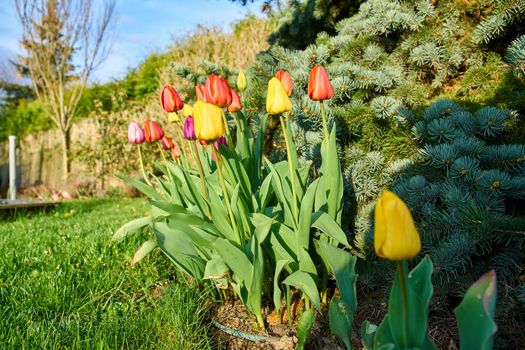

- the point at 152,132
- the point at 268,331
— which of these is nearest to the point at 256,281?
the point at 268,331

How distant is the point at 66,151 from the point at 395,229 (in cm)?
1060

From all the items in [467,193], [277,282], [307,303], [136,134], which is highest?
[136,134]

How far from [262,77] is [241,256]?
1446 mm

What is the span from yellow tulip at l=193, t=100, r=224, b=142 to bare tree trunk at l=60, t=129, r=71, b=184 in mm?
9503

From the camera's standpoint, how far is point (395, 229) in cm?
70

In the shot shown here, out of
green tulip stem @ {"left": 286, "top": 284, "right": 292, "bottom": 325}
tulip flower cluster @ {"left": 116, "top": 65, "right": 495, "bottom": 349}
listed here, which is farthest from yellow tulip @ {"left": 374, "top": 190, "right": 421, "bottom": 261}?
green tulip stem @ {"left": 286, "top": 284, "right": 292, "bottom": 325}

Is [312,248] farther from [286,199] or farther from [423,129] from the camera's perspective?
[423,129]

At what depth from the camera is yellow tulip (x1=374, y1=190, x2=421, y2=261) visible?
27.1 inches

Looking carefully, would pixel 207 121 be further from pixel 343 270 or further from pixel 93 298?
pixel 93 298

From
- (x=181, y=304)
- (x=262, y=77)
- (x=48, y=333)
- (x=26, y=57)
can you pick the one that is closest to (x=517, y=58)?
(x=262, y=77)

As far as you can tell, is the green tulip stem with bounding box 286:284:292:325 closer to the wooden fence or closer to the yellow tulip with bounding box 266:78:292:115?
the yellow tulip with bounding box 266:78:292:115

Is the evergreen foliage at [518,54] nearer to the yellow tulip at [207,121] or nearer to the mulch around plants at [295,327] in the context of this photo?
the mulch around plants at [295,327]

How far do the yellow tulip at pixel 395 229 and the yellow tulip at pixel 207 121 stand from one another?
698mm

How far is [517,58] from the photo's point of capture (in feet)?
5.41
